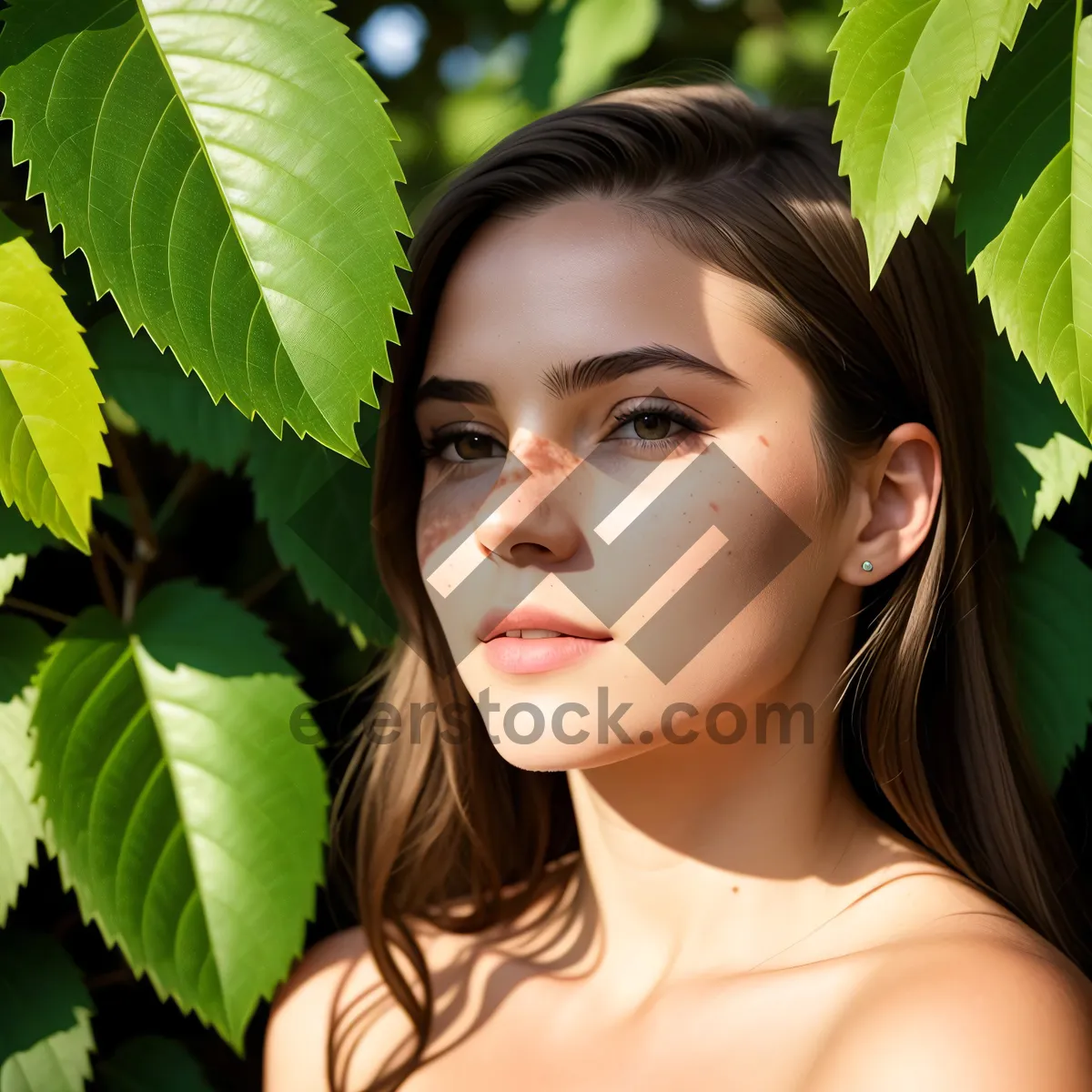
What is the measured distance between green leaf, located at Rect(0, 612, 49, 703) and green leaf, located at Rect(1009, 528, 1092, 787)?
969 mm

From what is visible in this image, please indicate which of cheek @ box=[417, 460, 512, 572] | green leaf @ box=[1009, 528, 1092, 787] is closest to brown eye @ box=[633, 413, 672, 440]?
cheek @ box=[417, 460, 512, 572]

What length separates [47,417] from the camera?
0.85 m

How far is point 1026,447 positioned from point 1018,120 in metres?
0.43

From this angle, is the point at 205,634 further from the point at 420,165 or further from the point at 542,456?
the point at 420,165

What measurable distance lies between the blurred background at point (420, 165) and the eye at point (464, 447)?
0.25m

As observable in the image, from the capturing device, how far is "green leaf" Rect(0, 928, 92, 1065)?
116 centimetres

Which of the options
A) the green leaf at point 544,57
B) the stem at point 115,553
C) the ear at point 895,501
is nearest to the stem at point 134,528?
the stem at point 115,553

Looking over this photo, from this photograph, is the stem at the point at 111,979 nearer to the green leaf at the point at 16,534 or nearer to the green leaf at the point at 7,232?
the green leaf at the point at 16,534

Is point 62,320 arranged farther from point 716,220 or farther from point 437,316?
point 716,220

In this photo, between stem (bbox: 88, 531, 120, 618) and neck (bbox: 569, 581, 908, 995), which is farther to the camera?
stem (bbox: 88, 531, 120, 618)

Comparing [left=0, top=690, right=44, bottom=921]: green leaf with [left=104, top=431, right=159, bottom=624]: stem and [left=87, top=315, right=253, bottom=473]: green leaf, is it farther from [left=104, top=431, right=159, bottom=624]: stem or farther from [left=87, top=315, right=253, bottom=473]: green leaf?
[left=87, top=315, right=253, bottom=473]: green leaf

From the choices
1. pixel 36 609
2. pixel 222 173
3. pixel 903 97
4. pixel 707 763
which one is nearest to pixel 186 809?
pixel 36 609

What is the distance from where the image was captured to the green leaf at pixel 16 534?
3.51 ft

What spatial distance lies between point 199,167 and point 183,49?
8cm
